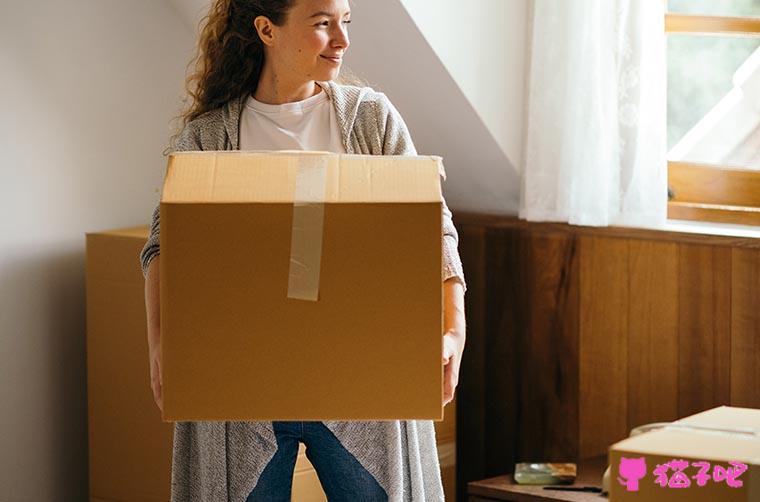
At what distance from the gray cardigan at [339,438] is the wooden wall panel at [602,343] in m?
1.08

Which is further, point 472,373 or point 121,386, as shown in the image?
point 472,373

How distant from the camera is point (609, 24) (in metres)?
2.70

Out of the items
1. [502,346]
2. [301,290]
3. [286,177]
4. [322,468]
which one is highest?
[286,177]

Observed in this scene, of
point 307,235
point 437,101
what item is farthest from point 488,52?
point 307,235

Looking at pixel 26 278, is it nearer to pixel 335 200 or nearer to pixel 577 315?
pixel 577 315

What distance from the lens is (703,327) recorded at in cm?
268

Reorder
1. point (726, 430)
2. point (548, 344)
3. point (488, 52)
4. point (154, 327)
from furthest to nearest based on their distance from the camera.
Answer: point (548, 344) < point (488, 52) < point (154, 327) < point (726, 430)

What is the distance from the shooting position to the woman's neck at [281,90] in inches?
71.6

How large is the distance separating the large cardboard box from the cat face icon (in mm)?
231

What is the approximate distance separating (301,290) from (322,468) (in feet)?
1.34

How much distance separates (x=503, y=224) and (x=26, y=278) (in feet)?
3.68

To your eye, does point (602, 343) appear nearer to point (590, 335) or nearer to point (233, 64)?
point (590, 335)

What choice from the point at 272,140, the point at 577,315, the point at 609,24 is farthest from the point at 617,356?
the point at 272,140

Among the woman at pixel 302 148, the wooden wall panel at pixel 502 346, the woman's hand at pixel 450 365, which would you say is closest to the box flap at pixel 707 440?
the woman's hand at pixel 450 365
